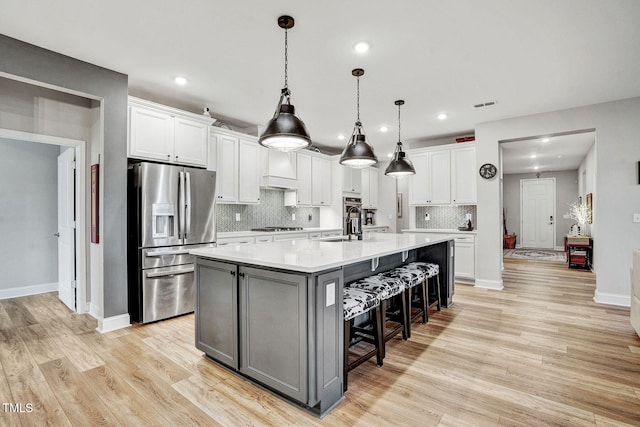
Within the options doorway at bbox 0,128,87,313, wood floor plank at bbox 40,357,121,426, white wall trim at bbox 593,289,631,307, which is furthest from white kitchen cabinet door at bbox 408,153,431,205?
wood floor plank at bbox 40,357,121,426

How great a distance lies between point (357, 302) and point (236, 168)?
3337 mm

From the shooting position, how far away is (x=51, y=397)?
2.14 meters

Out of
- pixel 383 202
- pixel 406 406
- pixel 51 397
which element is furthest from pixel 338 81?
pixel 383 202

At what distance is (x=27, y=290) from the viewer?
4.77 m

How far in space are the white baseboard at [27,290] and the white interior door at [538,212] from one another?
41.4 feet

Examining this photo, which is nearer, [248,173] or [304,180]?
[248,173]

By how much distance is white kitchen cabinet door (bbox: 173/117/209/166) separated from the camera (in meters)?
4.09

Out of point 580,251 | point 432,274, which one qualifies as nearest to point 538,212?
point 580,251

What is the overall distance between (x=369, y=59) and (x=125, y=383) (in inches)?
136

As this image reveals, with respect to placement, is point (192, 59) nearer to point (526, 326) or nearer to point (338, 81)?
point (338, 81)

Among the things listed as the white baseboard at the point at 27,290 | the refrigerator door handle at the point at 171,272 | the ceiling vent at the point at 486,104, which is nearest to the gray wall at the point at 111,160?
the refrigerator door handle at the point at 171,272

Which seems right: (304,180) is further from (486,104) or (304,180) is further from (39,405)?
(39,405)

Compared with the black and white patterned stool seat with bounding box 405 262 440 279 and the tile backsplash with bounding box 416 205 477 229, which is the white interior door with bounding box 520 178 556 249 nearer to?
the tile backsplash with bounding box 416 205 477 229

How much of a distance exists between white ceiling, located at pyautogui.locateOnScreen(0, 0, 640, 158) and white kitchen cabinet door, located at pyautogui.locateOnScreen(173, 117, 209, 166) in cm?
38
